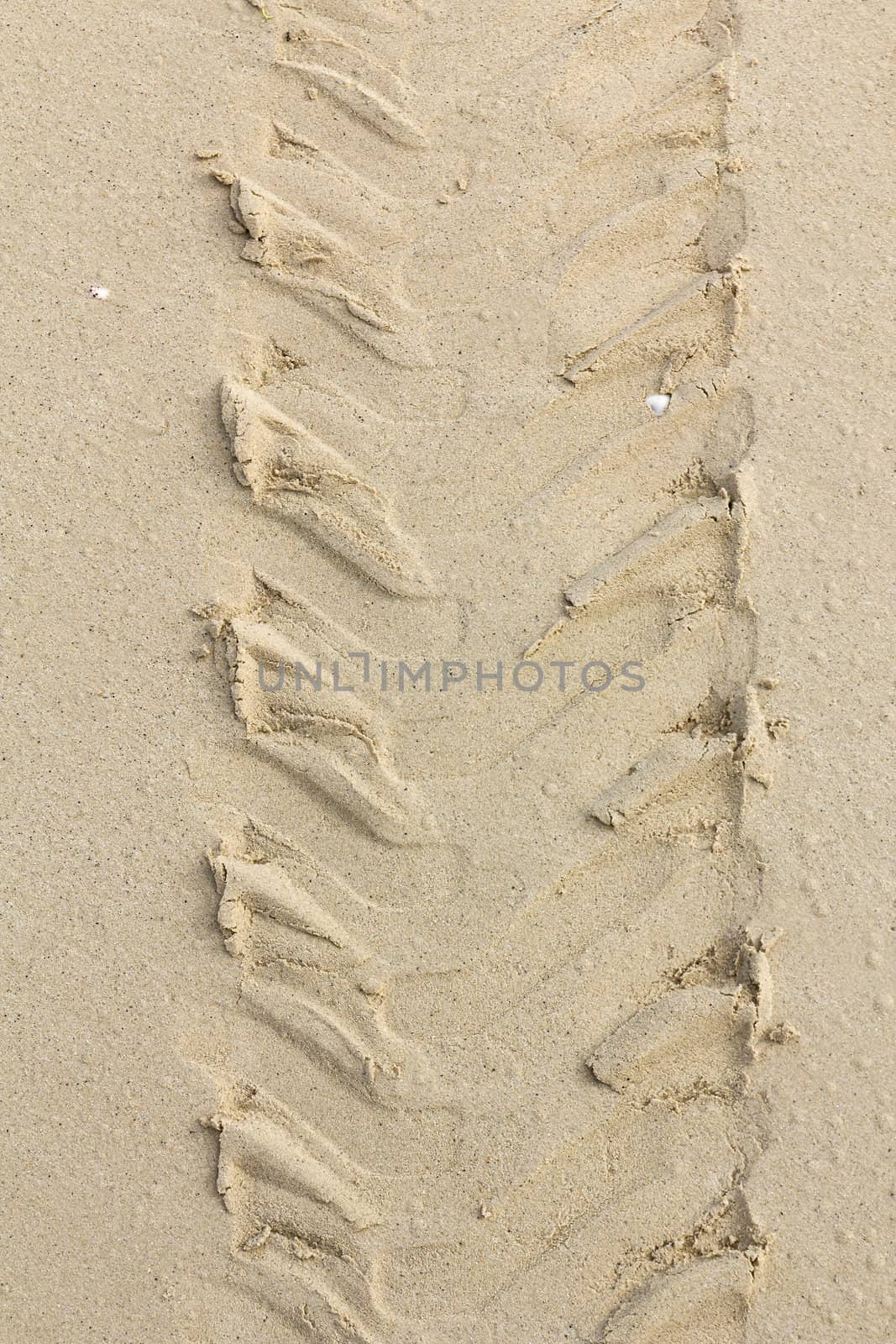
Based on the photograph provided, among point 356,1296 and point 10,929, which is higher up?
point 10,929

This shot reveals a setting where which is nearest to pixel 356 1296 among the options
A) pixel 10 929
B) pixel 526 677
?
pixel 10 929

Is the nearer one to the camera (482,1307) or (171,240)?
(482,1307)

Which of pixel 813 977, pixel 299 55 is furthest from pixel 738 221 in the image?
pixel 813 977

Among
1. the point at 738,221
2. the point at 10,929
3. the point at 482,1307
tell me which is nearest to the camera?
the point at 482,1307

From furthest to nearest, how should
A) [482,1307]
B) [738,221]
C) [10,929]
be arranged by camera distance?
[738,221] < [10,929] < [482,1307]

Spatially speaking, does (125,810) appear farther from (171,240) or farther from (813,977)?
A: (813,977)

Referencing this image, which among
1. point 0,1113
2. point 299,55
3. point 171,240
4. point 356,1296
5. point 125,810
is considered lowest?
point 356,1296
